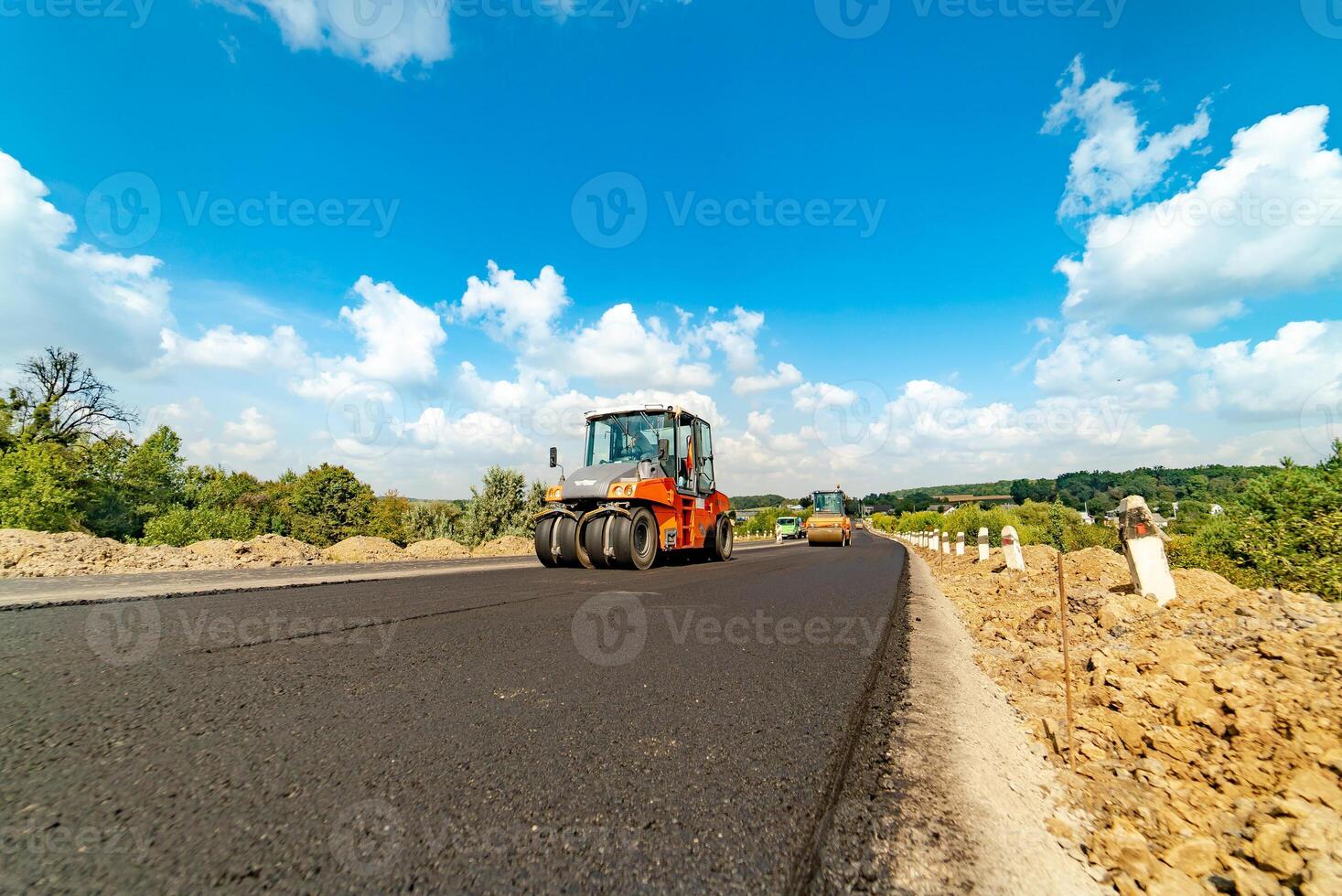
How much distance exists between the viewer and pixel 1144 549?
4.35 m

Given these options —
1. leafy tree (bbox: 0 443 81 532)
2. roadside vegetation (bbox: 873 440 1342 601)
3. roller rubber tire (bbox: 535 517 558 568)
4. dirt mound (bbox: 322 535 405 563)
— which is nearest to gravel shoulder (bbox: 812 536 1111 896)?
roadside vegetation (bbox: 873 440 1342 601)

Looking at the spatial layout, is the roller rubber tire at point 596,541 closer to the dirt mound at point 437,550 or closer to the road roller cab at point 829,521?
the dirt mound at point 437,550

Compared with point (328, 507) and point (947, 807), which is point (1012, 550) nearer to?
point (947, 807)

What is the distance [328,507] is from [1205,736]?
58.3 m

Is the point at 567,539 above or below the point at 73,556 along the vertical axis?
below

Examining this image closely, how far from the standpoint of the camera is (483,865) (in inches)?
48.3

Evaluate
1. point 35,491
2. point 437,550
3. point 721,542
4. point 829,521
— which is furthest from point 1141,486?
point 35,491

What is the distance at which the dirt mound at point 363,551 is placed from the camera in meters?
13.5

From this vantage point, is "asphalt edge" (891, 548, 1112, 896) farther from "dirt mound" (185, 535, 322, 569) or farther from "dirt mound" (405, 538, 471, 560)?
"dirt mound" (405, 538, 471, 560)

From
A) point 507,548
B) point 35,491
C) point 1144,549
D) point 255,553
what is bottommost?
point 507,548

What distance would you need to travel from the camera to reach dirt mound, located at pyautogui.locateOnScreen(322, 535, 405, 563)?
531 inches

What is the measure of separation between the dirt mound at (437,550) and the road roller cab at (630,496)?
16.3 ft

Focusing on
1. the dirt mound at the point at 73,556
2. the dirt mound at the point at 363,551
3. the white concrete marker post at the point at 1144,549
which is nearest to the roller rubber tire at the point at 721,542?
the dirt mound at the point at 363,551

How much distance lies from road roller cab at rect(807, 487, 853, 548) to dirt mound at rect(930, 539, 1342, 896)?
23399 millimetres
